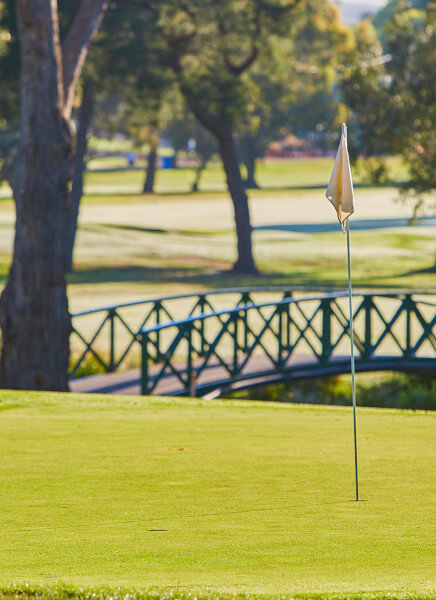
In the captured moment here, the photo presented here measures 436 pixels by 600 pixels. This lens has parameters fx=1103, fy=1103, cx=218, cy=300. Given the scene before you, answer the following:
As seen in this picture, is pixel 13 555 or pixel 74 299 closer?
pixel 13 555

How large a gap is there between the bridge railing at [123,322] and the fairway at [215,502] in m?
6.22

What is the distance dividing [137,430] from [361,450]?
6.80 feet

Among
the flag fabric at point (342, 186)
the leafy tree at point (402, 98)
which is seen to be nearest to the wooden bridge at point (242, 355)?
the flag fabric at point (342, 186)

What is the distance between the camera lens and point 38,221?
16172 millimetres

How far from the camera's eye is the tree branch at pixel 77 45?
16938 millimetres

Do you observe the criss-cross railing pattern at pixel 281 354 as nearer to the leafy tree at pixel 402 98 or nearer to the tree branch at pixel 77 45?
the tree branch at pixel 77 45

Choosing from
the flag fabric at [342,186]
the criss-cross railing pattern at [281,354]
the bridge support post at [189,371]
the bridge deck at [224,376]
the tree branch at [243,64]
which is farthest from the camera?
the tree branch at [243,64]

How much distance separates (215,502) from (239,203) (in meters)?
34.5

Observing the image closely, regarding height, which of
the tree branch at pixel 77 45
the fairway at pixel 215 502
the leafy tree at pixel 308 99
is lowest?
the fairway at pixel 215 502

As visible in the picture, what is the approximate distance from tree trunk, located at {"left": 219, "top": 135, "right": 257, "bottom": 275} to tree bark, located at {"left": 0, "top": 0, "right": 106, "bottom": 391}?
910 inches

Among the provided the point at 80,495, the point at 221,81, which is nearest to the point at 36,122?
the point at 80,495

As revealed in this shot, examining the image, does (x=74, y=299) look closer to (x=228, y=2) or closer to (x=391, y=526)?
(x=228, y=2)

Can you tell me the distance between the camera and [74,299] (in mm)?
32969

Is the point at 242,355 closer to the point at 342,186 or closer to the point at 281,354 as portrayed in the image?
the point at 281,354
